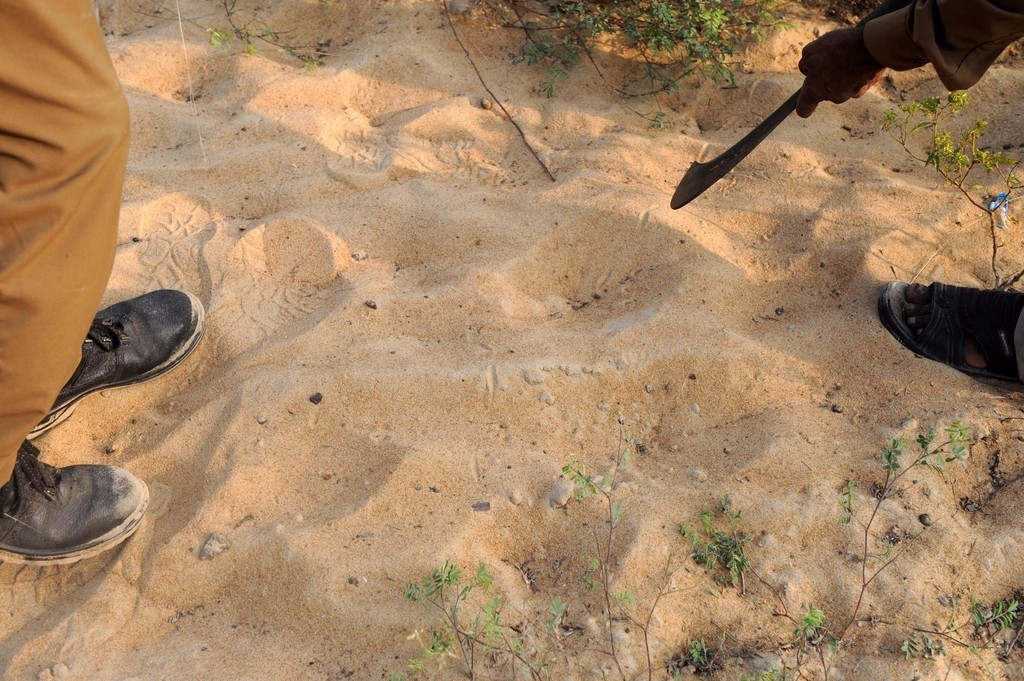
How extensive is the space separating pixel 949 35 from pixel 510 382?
1191mm

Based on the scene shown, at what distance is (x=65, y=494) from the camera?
5.92 feet

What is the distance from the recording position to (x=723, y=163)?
2.23 meters

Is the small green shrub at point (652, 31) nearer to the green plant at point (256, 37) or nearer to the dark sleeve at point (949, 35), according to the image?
the green plant at point (256, 37)

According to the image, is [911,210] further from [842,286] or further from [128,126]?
[128,126]

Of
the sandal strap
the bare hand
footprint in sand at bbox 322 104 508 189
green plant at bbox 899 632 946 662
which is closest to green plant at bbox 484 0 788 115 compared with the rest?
footprint in sand at bbox 322 104 508 189

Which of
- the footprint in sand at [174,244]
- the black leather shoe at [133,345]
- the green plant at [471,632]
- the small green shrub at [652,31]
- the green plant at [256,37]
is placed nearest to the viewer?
the green plant at [471,632]

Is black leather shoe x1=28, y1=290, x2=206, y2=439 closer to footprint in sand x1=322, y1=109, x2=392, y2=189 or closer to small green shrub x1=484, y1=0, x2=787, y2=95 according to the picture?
footprint in sand x1=322, y1=109, x2=392, y2=189

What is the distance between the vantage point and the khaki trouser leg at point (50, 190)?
4.40ft

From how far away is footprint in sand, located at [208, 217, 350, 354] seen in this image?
219 cm

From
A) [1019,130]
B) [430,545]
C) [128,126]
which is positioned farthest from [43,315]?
[1019,130]

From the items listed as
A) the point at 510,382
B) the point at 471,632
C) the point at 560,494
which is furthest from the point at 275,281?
the point at 471,632

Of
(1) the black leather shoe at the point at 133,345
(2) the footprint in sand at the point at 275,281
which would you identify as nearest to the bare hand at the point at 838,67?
(2) the footprint in sand at the point at 275,281

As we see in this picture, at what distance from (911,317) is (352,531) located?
1.47m

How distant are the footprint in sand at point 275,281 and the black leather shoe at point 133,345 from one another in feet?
0.30
